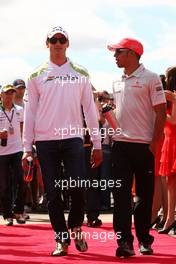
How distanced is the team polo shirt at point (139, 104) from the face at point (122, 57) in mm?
163

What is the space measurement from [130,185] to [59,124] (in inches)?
33.9

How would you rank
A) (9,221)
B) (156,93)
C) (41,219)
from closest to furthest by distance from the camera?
(156,93) < (9,221) < (41,219)

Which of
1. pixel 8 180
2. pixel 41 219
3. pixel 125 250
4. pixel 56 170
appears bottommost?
pixel 41 219

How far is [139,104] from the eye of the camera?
729 centimetres

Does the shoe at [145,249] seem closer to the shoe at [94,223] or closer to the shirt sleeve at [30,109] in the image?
the shirt sleeve at [30,109]

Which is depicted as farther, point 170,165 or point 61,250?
point 170,165

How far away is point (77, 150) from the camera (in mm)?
7363

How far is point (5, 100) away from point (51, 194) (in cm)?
477

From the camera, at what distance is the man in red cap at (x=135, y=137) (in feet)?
23.8

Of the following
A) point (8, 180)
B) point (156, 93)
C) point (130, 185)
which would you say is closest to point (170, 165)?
point (130, 185)

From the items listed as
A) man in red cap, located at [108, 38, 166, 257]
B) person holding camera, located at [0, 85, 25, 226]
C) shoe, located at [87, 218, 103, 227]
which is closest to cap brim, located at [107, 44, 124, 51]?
man in red cap, located at [108, 38, 166, 257]

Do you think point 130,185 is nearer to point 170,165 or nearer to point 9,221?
point 170,165

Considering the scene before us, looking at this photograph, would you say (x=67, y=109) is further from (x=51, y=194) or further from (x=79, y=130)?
(x=51, y=194)

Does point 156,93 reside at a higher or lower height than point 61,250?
higher
